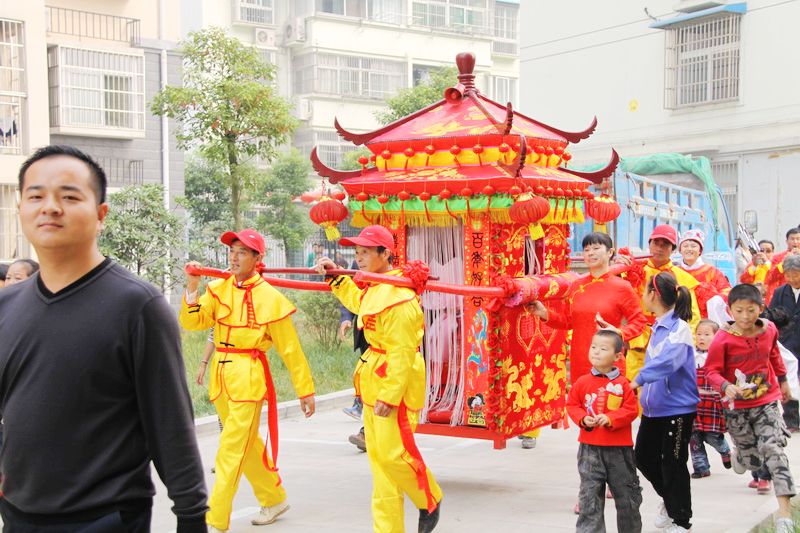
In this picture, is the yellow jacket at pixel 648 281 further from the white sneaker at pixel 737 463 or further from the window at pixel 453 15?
the window at pixel 453 15

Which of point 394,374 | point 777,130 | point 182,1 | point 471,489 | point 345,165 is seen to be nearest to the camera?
point 394,374

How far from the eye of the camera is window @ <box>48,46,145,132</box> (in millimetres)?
19984

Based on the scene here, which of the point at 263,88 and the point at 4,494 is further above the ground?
the point at 263,88

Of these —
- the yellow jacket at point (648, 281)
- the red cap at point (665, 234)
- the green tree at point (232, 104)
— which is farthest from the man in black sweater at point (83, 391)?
the green tree at point (232, 104)

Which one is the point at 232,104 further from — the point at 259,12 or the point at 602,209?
the point at 259,12

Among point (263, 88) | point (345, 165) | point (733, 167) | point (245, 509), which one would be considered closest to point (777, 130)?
point (733, 167)

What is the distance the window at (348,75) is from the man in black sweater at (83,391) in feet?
103

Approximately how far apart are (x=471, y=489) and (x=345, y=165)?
2313 cm

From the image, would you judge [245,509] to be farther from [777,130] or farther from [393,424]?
[777,130]

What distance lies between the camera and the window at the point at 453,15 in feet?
120

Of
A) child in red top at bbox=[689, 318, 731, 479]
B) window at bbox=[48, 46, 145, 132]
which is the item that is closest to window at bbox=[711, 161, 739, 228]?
window at bbox=[48, 46, 145, 132]

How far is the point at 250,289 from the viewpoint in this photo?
640 centimetres

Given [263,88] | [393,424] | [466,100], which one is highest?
[263,88]

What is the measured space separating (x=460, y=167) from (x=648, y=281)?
1.45 metres
